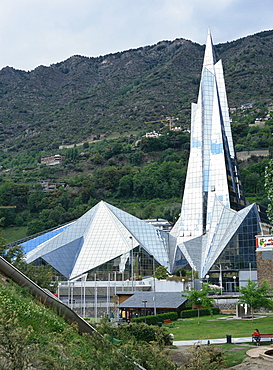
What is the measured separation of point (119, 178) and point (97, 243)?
69333 millimetres

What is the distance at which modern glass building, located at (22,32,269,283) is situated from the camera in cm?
6519

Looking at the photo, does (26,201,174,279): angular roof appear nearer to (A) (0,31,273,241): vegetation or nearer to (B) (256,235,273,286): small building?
(B) (256,235,273,286): small building

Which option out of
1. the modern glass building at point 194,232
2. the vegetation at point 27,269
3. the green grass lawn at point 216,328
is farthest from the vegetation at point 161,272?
the green grass lawn at point 216,328

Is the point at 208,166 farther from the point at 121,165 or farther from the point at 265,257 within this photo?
the point at 121,165

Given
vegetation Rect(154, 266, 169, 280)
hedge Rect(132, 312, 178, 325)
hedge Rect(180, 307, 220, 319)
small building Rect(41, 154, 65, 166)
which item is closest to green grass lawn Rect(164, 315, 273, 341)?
hedge Rect(132, 312, 178, 325)

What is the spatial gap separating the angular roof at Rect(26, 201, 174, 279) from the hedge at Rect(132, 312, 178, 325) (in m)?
26.9

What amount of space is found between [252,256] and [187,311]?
23587 mm

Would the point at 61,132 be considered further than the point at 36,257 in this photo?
Yes

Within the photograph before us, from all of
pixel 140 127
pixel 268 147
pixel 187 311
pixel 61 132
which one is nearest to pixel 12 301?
pixel 187 311

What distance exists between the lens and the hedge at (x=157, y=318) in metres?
37.3

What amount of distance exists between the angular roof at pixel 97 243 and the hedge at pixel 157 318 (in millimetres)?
26852

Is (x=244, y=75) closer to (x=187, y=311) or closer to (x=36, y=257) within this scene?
(x=36, y=257)

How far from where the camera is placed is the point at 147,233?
7238cm

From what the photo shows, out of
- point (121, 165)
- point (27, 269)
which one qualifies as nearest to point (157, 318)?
point (27, 269)
